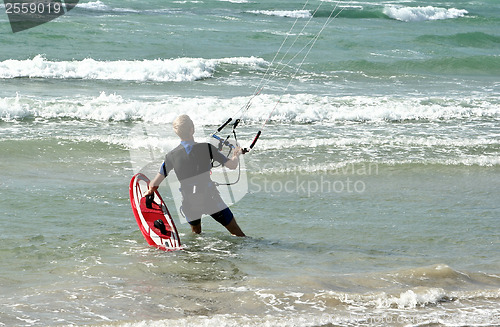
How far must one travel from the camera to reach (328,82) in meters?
20.0

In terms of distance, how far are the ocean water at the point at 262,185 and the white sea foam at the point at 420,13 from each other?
1372 centimetres

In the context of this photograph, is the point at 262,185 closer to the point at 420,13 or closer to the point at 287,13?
the point at 287,13

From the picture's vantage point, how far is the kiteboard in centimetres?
696

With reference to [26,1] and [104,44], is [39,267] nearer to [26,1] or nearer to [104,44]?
[104,44]

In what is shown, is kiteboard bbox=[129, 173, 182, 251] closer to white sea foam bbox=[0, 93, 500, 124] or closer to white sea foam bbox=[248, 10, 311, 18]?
white sea foam bbox=[0, 93, 500, 124]

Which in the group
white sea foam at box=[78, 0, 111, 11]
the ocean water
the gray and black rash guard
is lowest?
the ocean water

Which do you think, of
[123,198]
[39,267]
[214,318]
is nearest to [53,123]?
[123,198]

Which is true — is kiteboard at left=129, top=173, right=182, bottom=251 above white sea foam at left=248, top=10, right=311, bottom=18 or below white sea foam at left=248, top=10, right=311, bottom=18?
below

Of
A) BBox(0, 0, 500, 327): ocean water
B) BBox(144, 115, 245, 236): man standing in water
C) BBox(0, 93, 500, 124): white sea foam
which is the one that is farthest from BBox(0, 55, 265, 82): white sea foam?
BBox(144, 115, 245, 236): man standing in water

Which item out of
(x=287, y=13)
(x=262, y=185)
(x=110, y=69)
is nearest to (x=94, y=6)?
(x=287, y=13)

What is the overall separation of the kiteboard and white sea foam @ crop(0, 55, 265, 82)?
1264 centimetres

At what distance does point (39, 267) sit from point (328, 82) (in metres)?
14.8

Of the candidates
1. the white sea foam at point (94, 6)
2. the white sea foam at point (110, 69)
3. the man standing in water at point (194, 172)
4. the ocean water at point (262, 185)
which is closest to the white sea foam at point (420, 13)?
the ocean water at point (262, 185)

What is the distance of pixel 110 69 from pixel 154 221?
13732mm
